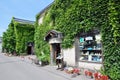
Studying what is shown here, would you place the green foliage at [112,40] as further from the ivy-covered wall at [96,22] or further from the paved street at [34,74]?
the paved street at [34,74]

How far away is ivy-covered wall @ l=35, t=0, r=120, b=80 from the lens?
8477 mm

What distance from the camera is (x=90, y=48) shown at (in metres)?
11.2

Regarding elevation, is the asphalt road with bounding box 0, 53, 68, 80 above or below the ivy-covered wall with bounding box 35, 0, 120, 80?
below

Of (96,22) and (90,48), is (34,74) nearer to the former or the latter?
(90,48)

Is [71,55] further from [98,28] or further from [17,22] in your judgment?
[17,22]

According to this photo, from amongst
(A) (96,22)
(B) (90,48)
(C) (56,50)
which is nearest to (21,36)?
(C) (56,50)

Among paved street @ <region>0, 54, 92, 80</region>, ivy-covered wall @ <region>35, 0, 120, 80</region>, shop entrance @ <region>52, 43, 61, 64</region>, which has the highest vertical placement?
ivy-covered wall @ <region>35, 0, 120, 80</region>

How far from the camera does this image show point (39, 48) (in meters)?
18.7

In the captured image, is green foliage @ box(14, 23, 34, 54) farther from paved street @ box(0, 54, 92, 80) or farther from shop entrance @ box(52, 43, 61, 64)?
paved street @ box(0, 54, 92, 80)

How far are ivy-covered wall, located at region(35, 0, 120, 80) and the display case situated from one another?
0.63 metres

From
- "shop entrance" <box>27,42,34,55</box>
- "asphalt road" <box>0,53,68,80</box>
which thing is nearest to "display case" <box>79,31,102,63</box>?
"asphalt road" <box>0,53,68,80</box>

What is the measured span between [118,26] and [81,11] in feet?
11.1

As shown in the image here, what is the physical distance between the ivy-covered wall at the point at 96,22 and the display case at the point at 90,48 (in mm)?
633

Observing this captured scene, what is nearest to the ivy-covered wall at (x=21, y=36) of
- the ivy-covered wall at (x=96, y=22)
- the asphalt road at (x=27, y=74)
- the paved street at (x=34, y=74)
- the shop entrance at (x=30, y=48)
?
the shop entrance at (x=30, y=48)
